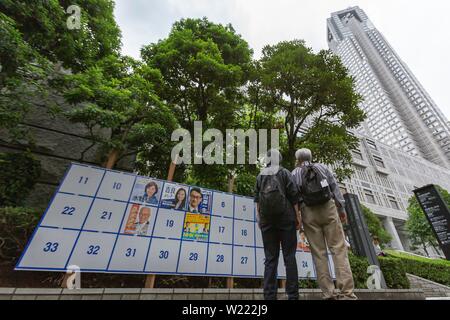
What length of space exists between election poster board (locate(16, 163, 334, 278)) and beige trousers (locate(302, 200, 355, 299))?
1.48 m

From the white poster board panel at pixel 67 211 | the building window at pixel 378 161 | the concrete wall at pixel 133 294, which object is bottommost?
the concrete wall at pixel 133 294

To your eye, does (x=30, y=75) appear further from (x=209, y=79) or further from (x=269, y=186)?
(x=269, y=186)

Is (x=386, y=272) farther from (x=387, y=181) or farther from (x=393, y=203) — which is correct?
(x=387, y=181)

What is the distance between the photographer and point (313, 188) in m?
2.56

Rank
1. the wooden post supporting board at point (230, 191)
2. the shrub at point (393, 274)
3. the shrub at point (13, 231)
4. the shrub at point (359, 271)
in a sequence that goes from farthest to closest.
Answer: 1. the shrub at point (393, 274)
2. the shrub at point (359, 271)
3. the wooden post supporting board at point (230, 191)
4. the shrub at point (13, 231)

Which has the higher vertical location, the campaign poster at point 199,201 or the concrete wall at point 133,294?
the campaign poster at point 199,201

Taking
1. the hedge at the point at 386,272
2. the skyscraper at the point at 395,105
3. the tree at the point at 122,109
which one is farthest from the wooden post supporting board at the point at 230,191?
the skyscraper at the point at 395,105

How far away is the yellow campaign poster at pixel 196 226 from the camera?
3479 millimetres

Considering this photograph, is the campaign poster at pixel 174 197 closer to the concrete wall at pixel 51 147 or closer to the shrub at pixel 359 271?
the concrete wall at pixel 51 147

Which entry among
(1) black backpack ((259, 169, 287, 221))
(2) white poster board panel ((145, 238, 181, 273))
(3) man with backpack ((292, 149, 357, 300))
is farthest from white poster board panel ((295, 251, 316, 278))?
(2) white poster board panel ((145, 238, 181, 273))

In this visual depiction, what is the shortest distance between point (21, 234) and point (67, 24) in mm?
5397

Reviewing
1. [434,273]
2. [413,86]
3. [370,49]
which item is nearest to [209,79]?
[434,273]

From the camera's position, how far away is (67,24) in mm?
5559

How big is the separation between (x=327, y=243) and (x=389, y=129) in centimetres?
9725
